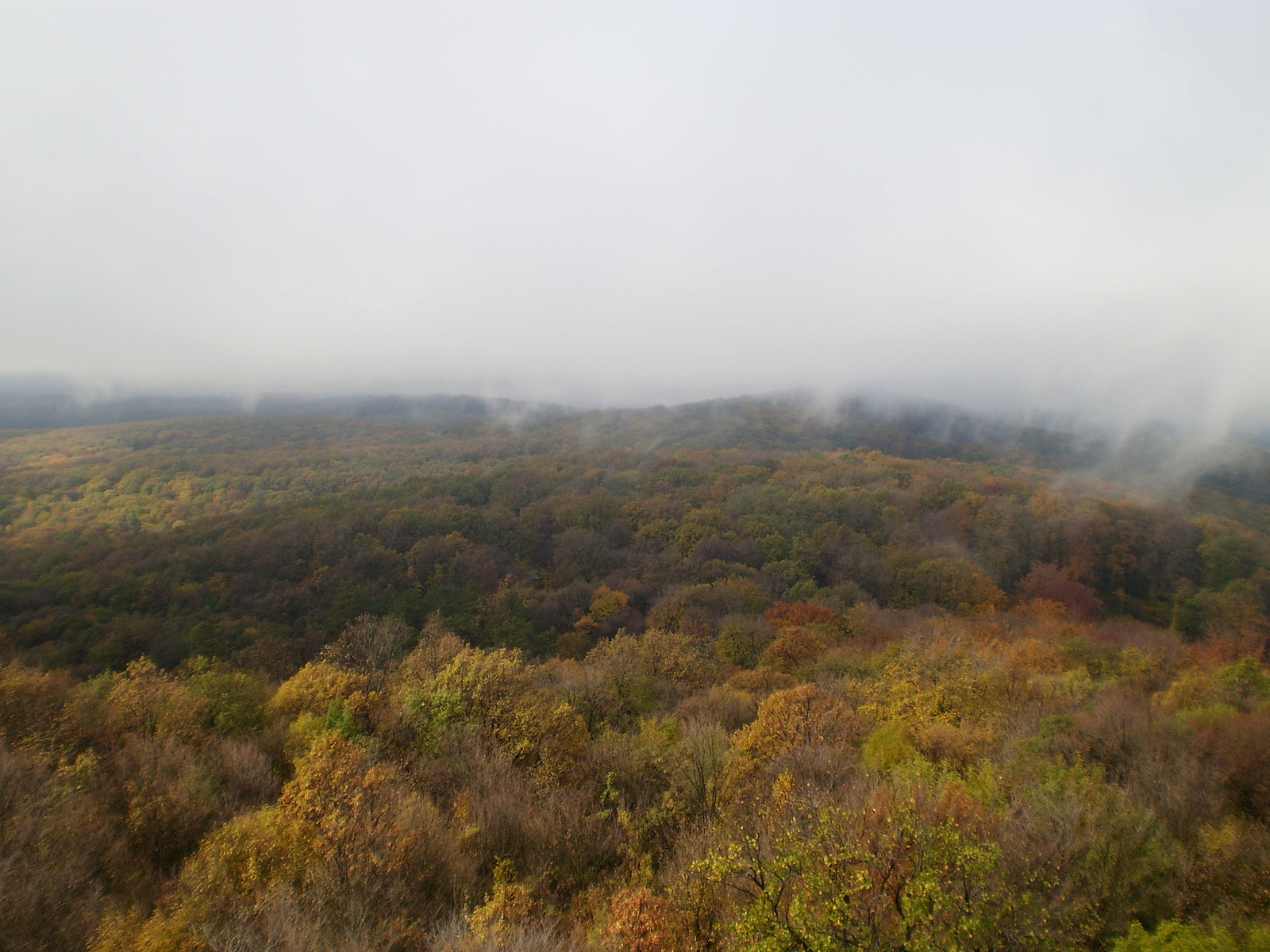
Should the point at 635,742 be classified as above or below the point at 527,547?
above

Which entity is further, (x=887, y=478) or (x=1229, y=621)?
(x=887, y=478)

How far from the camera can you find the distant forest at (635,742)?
471 inches

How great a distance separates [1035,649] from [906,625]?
1456 cm

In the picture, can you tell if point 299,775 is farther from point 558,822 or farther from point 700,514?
point 700,514

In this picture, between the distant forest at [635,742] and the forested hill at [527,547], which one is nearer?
the distant forest at [635,742]

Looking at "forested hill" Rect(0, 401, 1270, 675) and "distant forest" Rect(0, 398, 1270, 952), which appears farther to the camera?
"forested hill" Rect(0, 401, 1270, 675)

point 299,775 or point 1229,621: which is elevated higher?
point 299,775

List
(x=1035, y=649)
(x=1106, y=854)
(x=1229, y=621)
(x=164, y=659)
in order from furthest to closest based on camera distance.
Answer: (x=1229, y=621)
(x=164, y=659)
(x=1035, y=649)
(x=1106, y=854)

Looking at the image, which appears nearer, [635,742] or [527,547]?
[635,742]

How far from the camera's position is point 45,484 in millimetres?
95812

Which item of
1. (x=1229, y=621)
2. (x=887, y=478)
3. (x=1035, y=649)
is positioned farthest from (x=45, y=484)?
(x=1229, y=621)

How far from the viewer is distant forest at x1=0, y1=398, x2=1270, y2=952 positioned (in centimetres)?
1196

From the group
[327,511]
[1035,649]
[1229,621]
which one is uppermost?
[327,511]

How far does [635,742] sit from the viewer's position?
25453 mm
